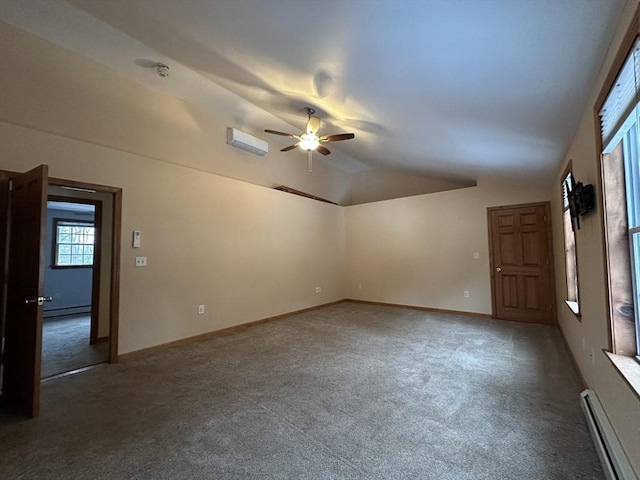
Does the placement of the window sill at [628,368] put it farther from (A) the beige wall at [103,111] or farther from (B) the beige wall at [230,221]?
(A) the beige wall at [103,111]

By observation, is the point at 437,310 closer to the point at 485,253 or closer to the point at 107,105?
the point at 485,253

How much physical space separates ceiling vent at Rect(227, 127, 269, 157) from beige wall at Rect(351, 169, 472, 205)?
317 cm

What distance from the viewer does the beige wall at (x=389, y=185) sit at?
6340 mm

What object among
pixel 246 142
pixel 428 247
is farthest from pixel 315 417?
pixel 428 247

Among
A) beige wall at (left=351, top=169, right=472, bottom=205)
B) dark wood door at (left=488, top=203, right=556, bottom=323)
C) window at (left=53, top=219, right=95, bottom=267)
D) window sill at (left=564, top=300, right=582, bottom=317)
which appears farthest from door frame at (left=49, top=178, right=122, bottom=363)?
dark wood door at (left=488, top=203, right=556, bottom=323)

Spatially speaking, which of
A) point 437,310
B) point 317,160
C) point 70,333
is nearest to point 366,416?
point 437,310

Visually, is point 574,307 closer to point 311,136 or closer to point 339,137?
point 339,137

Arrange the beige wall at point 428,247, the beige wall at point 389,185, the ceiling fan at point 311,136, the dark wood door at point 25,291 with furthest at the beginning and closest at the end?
the beige wall at point 389,185 → the beige wall at point 428,247 → the ceiling fan at point 311,136 → the dark wood door at point 25,291

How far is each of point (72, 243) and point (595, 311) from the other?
29.3 ft

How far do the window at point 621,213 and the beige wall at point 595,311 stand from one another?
0.11 m

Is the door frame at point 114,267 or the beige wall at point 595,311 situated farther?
the door frame at point 114,267

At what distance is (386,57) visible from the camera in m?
1.99

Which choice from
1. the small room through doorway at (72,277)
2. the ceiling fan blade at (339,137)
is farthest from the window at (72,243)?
the ceiling fan blade at (339,137)

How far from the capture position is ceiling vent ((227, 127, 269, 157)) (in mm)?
4422
